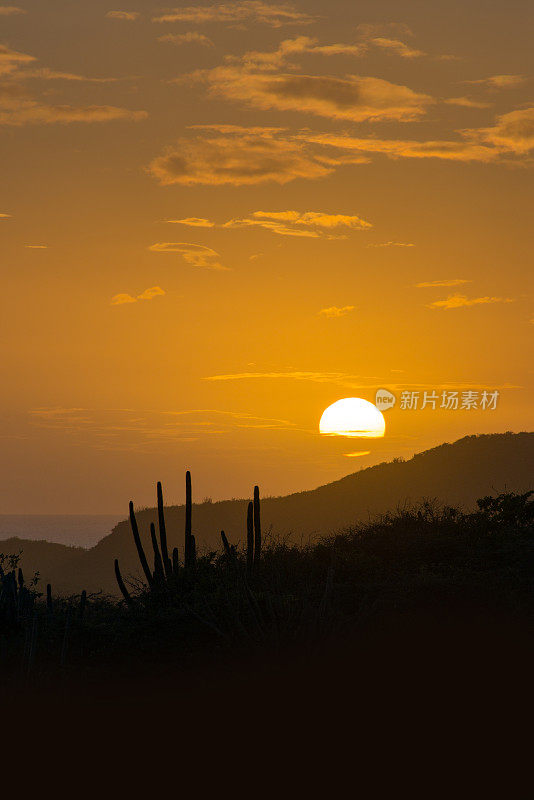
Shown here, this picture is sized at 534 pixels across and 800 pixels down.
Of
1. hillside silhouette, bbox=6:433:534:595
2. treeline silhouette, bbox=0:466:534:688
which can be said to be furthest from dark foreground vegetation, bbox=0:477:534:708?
hillside silhouette, bbox=6:433:534:595

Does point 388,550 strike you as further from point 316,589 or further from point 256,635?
point 256,635

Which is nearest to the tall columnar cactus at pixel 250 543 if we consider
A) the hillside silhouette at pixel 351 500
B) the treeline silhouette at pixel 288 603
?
the treeline silhouette at pixel 288 603

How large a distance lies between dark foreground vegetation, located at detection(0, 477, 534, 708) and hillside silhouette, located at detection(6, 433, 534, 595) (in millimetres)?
30722

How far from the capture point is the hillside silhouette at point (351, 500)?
5628cm

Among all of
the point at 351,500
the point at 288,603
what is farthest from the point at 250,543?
the point at 351,500

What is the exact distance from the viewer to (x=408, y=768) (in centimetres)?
955

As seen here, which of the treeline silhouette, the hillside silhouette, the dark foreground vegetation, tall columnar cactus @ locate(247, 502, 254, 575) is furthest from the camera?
the hillside silhouette

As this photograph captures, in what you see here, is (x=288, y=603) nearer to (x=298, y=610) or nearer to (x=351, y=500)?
(x=298, y=610)

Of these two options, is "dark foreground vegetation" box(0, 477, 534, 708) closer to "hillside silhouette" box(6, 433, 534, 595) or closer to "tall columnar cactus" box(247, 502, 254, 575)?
"tall columnar cactus" box(247, 502, 254, 575)

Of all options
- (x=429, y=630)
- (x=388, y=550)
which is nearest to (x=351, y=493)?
(x=388, y=550)

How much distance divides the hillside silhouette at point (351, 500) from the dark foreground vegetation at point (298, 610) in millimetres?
30722

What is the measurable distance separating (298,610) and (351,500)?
145 feet

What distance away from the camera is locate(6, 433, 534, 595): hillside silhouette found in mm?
56281

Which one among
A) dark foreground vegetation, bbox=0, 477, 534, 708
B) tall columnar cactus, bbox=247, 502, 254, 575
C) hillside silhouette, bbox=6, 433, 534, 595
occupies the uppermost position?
hillside silhouette, bbox=6, 433, 534, 595
